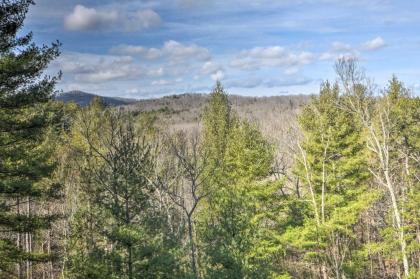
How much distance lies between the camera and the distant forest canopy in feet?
44.7

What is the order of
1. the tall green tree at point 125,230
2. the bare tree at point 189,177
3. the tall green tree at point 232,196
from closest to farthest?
the tall green tree at point 125,230
the tall green tree at point 232,196
the bare tree at point 189,177

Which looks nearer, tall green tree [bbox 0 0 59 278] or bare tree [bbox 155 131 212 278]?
tall green tree [bbox 0 0 59 278]

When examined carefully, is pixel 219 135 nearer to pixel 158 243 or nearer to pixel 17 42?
pixel 158 243

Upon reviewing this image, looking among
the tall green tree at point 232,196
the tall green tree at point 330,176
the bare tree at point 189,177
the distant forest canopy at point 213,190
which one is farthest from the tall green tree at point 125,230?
the tall green tree at point 330,176

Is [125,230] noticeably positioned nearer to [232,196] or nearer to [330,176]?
[232,196]

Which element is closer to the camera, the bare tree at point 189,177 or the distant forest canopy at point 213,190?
the distant forest canopy at point 213,190

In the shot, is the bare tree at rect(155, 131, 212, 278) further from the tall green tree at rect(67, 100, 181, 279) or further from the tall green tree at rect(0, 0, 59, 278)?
the tall green tree at rect(0, 0, 59, 278)

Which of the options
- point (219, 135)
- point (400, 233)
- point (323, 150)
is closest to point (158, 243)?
point (400, 233)

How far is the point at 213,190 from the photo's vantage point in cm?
2586

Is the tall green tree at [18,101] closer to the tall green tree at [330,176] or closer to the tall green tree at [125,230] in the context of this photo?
the tall green tree at [125,230]

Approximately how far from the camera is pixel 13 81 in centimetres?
1260

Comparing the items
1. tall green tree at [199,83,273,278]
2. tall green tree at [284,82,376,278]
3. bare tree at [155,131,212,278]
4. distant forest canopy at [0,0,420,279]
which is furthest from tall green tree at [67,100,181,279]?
tall green tree at [284,82,376,278]

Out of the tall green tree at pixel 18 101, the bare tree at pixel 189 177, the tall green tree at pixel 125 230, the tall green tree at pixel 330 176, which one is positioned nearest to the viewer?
the tall green tree at pixel 18 101

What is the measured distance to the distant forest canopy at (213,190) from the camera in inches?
536
